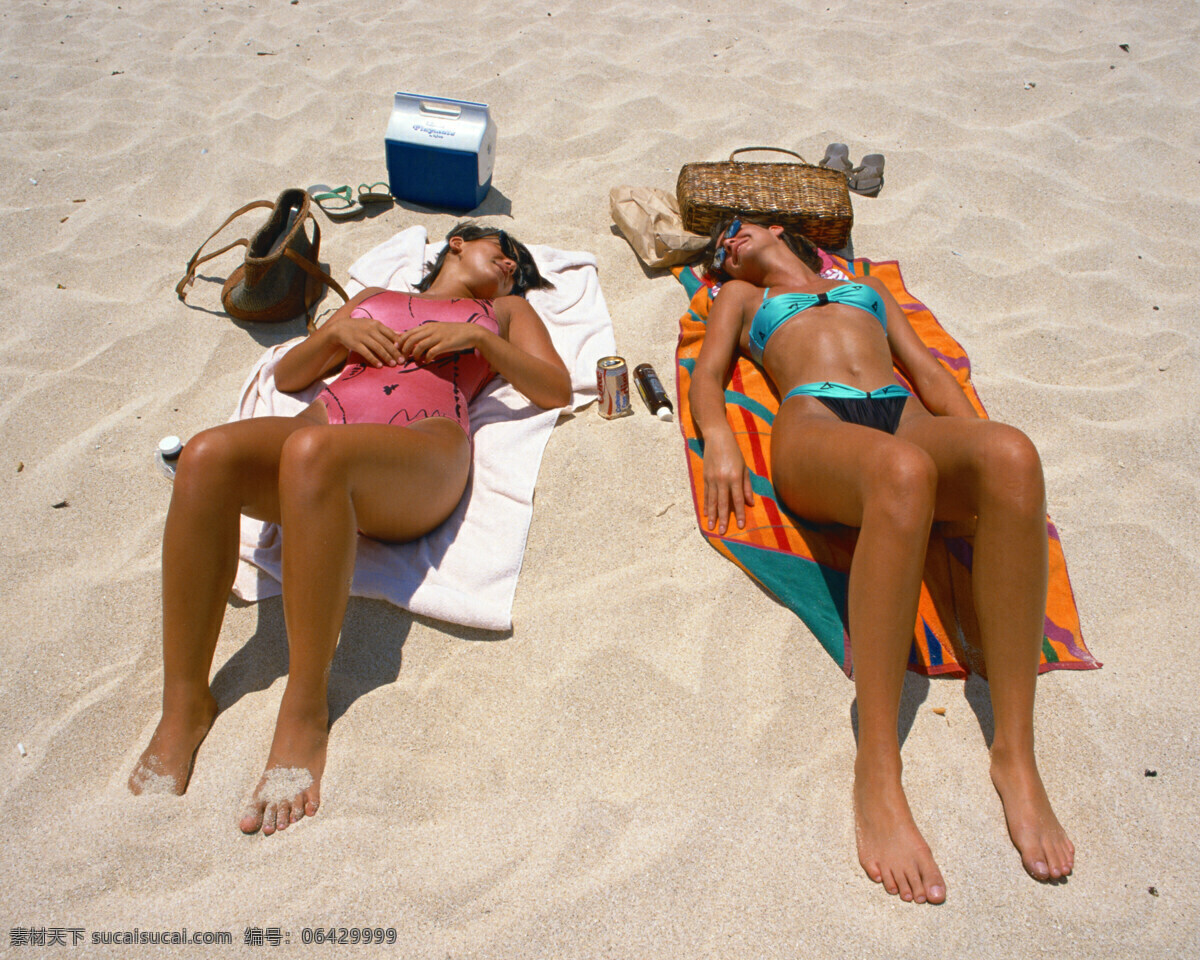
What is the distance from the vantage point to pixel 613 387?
297 cm

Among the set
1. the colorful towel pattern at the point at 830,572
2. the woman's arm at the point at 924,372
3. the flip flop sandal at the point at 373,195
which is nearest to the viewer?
the colorful towel pattern at the point at 830,572

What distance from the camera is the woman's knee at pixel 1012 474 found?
1931 mm

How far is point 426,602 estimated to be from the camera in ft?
7.63

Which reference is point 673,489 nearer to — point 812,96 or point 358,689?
point 358,689

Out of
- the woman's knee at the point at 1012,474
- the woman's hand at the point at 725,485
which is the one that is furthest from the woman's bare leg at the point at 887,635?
the woman's hand at the point at 725,485

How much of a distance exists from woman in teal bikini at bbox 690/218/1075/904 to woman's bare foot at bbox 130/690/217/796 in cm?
169

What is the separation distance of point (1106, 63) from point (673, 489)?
201 inches

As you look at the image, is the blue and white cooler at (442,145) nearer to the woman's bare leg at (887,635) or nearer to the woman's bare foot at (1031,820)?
the woman's bare leg at (887,635)

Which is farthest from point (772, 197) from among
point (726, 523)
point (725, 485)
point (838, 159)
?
point (726, 523)

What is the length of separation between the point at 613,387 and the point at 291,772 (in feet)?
5.81

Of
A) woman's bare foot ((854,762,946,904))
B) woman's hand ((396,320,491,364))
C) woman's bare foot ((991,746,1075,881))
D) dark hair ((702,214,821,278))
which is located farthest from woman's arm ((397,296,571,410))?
woman's bare foot ((991,746,1075,881))

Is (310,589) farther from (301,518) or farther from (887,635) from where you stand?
(887,635)

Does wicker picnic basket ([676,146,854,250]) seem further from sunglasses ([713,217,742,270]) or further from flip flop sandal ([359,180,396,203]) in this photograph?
flip flop sandal ([359,180,396,203])

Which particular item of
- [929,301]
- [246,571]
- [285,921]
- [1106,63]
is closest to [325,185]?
[246,571]
